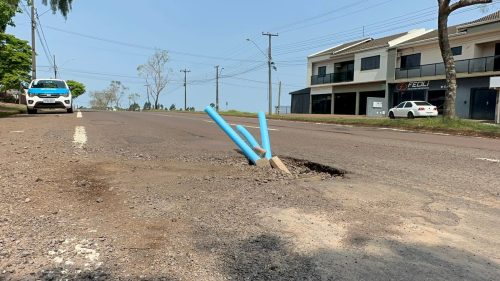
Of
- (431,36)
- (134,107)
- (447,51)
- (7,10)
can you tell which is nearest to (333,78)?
(431,36)

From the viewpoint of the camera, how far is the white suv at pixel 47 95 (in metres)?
22.1

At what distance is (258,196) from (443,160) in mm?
5029

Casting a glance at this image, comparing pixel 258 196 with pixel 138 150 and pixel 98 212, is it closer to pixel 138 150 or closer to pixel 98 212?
pixel 98 212

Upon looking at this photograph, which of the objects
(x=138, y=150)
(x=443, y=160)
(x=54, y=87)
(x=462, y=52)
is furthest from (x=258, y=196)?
(x=462, y=52)

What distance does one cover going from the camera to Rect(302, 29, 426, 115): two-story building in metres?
44.6

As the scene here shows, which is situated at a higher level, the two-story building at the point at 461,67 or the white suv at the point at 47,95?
the two-story building at the point at 461,67

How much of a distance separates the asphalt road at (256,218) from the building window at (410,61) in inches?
1403

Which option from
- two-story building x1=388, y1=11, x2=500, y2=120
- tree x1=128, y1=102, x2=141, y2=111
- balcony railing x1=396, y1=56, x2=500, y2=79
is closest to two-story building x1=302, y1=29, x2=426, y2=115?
two-story building x1=388, y1=11, x2=500, y2=120

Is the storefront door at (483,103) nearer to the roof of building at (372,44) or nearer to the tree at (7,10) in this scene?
the roof of building at (372,44)

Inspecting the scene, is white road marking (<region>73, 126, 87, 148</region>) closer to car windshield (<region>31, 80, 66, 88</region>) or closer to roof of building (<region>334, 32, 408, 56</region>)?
car windshield (<region>31, 80, 66, 88</region>)

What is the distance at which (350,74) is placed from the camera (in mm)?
49094

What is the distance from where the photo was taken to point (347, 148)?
401 inches

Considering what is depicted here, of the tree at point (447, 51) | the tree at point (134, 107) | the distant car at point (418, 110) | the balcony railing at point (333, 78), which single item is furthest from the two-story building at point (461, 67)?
the tree at point (134, 107)

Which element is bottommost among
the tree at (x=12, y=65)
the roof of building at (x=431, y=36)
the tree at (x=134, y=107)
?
the tree at (x=134, y=107)
